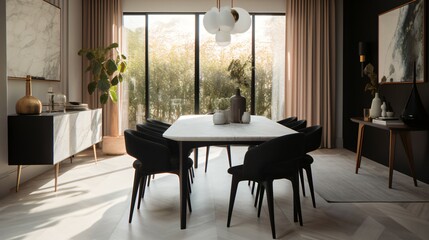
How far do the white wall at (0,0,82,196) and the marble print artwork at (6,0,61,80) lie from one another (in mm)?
139

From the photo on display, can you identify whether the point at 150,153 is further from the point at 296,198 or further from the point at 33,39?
the point at 33,39

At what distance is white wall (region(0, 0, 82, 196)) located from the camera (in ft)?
13.4

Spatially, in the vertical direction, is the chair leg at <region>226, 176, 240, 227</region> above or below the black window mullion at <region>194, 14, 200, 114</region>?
below

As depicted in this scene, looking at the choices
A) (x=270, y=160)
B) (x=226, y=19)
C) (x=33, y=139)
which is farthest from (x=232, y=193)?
(x=33, y=139)

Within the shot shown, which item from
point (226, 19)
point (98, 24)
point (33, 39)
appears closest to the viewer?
point (226, 19)

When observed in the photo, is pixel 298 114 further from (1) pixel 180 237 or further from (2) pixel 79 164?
(1) pixel 180 237

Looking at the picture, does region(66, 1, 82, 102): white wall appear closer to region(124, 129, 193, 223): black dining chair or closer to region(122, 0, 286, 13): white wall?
region(122, 0, 286, 13): white wall

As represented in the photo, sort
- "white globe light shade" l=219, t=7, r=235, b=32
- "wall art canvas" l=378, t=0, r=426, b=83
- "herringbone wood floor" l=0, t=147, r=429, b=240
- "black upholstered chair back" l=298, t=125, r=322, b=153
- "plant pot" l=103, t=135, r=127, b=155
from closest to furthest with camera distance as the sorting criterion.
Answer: "herringbone wood floor" l=0, t=147, r=429, b=240, "black upholstered chair back" l=298, t=125, r=322, b=153, "white globe light shade" l=219, t=7, r=235, b=32, "wall art canvas" l=378, t=0, r=426, b=83, "plant pot" l=103, t=135, r=127, b=155

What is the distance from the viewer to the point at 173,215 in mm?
3410

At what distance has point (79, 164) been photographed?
19.2 ft

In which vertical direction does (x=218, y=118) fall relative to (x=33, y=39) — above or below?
below

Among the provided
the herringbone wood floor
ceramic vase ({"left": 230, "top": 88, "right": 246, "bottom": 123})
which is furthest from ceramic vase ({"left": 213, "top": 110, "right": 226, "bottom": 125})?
the herringbone wood floor

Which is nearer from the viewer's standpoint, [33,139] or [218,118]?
[218,118]

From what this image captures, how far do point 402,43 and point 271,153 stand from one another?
3374mm
